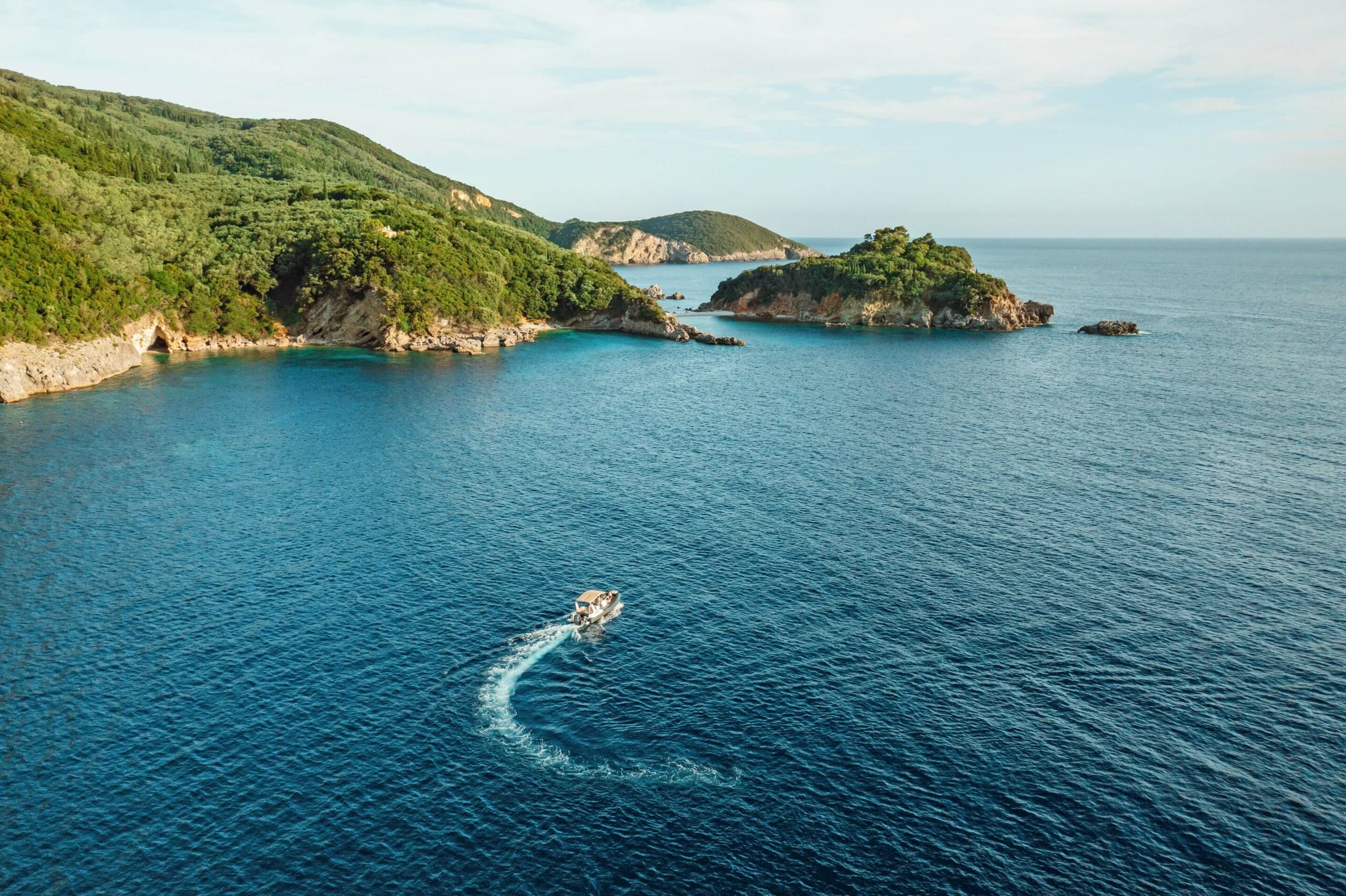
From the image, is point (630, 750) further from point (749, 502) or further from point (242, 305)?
point (242, 305)

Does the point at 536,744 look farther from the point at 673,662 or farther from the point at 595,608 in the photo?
the point at 595,608

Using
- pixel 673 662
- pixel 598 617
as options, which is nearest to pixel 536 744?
pixel 673 662

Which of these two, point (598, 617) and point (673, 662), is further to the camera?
point (598, 617)

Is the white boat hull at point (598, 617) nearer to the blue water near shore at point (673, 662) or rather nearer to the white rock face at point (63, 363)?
the blue water near shore at point (673, 662)

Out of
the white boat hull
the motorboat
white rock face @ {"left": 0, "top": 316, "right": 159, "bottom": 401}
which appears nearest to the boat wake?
the white boat hull

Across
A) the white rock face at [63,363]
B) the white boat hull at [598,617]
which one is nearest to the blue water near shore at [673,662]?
the white boat hull at [598,617]

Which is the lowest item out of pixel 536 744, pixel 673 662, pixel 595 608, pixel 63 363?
pixel 536 744

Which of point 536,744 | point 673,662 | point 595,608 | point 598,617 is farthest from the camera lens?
point 598,617
